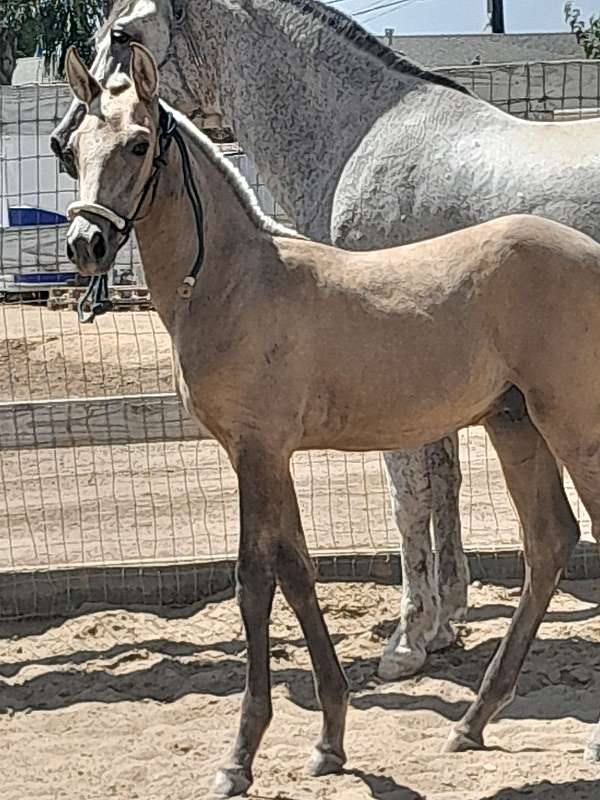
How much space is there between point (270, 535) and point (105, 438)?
1.82m

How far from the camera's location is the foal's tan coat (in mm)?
3162

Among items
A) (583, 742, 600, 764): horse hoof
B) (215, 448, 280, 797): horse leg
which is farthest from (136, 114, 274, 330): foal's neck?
(583, 742, 600, 764): horse hoof

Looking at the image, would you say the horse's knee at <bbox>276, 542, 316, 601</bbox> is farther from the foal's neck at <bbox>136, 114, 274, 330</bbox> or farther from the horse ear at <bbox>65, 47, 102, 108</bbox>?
the horse ear at <bbox>65, 47, 102, 108</bbox>

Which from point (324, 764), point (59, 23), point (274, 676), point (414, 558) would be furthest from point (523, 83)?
point (59, 23)

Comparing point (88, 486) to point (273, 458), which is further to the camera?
point (88, 486)

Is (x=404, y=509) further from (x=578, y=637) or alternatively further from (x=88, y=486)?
(x=88, y=486)

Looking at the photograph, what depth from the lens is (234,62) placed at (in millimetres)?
4352

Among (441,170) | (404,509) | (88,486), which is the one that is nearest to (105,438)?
(404,509)

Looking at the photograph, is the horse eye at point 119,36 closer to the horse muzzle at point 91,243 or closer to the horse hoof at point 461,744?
the horse muzzle at point 91,243

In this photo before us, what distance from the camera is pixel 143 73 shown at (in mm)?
3072

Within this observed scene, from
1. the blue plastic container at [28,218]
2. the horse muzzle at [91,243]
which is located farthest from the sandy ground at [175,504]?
the horse muzzle at [91,243]

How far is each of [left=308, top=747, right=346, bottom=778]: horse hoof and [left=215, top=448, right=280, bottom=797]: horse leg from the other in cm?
21

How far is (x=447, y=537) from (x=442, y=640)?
37cm

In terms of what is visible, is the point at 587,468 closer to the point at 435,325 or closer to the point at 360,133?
the point at 435,325
